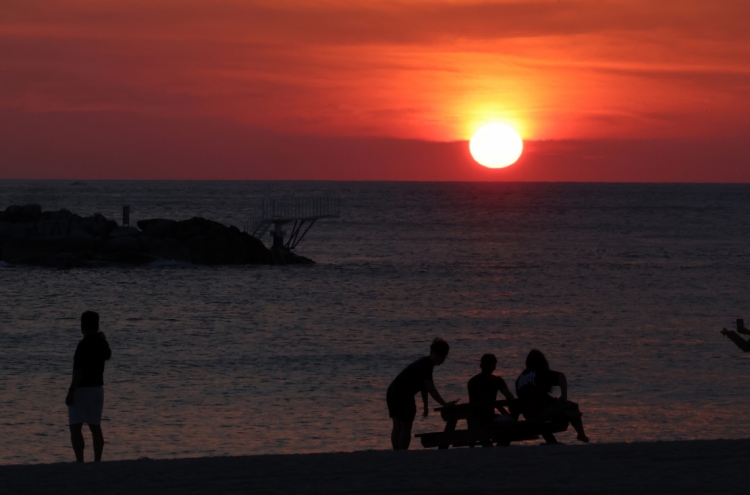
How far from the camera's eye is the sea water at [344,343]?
54.6 ft

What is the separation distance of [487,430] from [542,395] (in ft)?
2.75

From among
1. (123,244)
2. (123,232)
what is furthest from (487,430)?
(123,232)

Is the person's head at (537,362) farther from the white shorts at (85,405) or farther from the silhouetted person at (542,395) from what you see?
the white shorts at (85,405)

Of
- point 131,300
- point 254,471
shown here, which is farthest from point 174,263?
point 254,471

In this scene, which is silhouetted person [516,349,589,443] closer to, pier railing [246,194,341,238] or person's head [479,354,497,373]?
person's head [479,354,497,373]

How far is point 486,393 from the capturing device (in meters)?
10.9

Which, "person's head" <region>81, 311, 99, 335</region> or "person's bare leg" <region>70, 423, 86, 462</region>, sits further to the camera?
"person's bare leg" <region>70, 423, 86, 462</region>

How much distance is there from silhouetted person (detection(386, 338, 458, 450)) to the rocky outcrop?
44308 millimetres

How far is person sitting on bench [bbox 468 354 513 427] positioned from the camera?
10.7m

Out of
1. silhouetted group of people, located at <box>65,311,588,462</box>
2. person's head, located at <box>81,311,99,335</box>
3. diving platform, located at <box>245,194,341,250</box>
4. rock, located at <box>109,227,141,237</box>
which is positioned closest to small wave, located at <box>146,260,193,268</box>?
rock, located at <box>109,227,141,237</box>

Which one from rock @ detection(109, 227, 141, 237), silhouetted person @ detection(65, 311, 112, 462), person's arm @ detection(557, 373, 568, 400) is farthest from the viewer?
rock @ detection(109, 227, 141, 237)

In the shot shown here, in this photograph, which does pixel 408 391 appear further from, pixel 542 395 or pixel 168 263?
pixel 168 263

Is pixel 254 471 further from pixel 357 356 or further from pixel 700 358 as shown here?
pixel 700 358

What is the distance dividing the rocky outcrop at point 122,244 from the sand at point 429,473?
150ft
